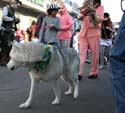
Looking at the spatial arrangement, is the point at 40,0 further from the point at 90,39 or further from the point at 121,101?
the point at 121,101

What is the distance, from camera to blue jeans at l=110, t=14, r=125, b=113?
270cm

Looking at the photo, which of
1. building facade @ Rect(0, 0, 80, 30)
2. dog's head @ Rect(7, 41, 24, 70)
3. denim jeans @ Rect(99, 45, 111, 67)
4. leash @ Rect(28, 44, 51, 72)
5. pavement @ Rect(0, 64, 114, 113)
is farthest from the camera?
building facade @ Rect(0, 0, 80, 30)

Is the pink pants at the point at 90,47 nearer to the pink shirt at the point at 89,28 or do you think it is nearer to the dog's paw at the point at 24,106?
the pink shirt at the point at 89,28

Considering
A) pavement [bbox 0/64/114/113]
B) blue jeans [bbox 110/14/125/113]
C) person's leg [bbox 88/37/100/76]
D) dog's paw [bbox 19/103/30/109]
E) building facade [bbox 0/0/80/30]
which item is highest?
building facade [bbox 0/0/80/30]

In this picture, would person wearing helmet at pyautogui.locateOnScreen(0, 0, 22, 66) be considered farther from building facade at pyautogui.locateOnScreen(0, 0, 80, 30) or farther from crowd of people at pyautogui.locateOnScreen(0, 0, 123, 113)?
building facade at pyautogui.locateOnScreen(0, 0, 80, 30)

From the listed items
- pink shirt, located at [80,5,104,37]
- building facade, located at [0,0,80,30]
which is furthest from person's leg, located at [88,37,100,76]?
building facade, located at [0,0,80,30]

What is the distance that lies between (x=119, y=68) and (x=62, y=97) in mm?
5074

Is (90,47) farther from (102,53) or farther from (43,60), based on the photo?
(102,53)

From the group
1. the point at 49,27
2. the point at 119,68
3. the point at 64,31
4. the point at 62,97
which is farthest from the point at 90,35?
the point at 119,68

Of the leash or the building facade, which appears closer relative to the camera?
the leash

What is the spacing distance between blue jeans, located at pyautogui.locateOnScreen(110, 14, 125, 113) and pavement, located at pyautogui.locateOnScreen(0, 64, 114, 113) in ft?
12.6

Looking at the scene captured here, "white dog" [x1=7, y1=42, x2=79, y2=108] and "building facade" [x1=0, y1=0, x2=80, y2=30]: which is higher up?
"building facade" [x1=0, y1=0, x2=80, y2=30]

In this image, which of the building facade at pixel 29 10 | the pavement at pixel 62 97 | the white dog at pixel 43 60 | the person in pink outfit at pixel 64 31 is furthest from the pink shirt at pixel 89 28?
the building facade at pixel 29 10

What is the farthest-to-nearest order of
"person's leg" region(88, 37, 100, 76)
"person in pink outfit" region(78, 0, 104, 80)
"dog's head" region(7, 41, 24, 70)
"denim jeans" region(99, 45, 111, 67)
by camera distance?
"denim jeans" region(99, 45, 111, 67) < "person's leg" region(88, 37, 100, 76) < "person in pink outfit" region(78, 0, 104, 80) < "dog's head" region(7, 41, 24, 70)
